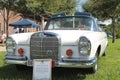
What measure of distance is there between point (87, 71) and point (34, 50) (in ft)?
5.36

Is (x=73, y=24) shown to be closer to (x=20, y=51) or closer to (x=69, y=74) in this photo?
(x=69, y=74)

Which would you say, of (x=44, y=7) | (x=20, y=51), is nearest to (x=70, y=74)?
(x=20, y=51)

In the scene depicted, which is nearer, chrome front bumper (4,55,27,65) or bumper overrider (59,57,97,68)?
bumper overrider (59,57,97,68)

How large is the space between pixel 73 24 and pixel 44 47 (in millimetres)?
2047

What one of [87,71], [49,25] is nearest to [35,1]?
[49,25]

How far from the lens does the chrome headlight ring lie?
24.0 feet

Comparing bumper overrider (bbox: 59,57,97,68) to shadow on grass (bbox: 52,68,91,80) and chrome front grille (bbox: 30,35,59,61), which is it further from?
shadow on grass (bbox: 52,68,91,80)

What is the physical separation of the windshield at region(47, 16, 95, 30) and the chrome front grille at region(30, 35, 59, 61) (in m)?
1.73

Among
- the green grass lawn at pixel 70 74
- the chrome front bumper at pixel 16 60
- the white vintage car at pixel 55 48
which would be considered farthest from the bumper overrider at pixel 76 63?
the chrome front bumper at pixel 16 60

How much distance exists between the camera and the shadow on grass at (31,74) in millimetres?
7862

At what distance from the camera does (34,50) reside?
7.69m

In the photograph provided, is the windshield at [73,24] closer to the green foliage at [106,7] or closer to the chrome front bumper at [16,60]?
the chrome front bumper at [16,60]

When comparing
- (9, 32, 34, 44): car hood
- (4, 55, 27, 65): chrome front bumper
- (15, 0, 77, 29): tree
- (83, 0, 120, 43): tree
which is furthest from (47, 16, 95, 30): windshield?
(83, 0, 120, 43): tree

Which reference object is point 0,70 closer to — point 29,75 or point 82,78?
point 29,75
